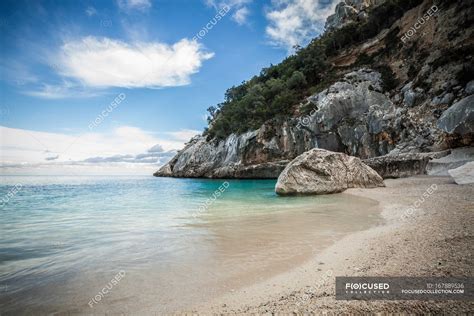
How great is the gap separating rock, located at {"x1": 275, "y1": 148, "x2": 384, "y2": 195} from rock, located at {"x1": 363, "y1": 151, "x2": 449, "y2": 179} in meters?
6.55

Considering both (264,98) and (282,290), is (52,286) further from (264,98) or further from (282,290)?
(264,98)

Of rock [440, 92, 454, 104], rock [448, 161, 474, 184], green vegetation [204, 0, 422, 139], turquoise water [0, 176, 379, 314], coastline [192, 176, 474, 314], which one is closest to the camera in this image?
coastline [192, 176, 474, 314]

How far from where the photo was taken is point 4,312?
3057 mm

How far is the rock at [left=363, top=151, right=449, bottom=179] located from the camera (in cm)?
2094

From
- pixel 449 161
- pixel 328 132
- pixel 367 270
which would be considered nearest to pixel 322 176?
pixel 449 161

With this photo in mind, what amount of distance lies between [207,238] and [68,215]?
7.34 meters

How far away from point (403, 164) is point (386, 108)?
49.5ft

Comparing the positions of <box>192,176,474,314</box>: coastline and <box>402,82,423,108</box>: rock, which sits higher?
→ <box>402,82,423,108</box>: rock

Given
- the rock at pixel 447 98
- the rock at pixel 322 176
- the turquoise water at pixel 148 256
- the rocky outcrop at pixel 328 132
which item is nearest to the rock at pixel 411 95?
the rocky outcrop at pixel 328 132

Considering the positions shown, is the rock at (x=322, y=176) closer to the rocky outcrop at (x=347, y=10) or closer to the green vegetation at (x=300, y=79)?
the green vegetation at (x=300, y=79)

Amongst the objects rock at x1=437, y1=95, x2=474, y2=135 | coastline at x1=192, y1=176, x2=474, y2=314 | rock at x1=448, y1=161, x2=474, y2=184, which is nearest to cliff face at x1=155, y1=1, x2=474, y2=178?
rock at x1=437, y1=95, x2=474, y2=135

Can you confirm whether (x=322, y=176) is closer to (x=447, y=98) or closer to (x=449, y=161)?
(x=449, y=161)

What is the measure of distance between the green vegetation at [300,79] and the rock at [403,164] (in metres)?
20.9

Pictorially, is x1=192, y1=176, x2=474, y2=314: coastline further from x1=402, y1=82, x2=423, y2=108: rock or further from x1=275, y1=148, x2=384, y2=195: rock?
x1=402, y1=82, x2=423, y2=108: rock
